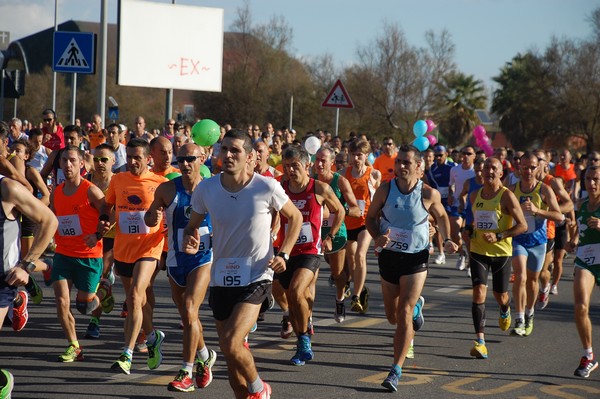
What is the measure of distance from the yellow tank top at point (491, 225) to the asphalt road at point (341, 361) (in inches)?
37.5

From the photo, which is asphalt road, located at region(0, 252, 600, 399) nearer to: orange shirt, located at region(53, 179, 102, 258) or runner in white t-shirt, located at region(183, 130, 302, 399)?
Answer: orange shirt, located at region(53, 179, 102, 258)

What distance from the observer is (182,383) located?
22.8ft

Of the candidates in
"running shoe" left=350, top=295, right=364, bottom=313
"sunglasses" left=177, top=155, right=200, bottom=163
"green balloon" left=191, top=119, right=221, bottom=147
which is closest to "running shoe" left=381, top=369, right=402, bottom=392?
"sunglasses" left=177, top=155, right=200, bottom=163

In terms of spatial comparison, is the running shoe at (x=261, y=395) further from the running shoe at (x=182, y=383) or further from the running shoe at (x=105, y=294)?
the running shoe at (x=105, y=294)

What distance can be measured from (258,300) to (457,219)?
10496 mm

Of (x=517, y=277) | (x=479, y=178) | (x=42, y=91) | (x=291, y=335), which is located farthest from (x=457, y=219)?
(x=42, y=91)

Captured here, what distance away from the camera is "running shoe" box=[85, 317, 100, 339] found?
29.4ft

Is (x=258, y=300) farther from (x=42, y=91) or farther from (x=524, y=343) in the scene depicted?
(x=42, y=91)

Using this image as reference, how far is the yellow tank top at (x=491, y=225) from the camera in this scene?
9.32 metres

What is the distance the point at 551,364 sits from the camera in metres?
8.51

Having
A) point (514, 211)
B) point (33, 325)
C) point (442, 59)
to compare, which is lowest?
point (33, 325)

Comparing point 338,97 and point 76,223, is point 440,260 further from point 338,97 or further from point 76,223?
point 76,223

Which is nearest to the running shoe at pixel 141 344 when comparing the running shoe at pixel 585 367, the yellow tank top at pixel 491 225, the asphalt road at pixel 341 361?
the asphalt road at pixel 341 361

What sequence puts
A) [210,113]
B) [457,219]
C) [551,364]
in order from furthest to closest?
[210,113]
[457,219]
[551,364]
